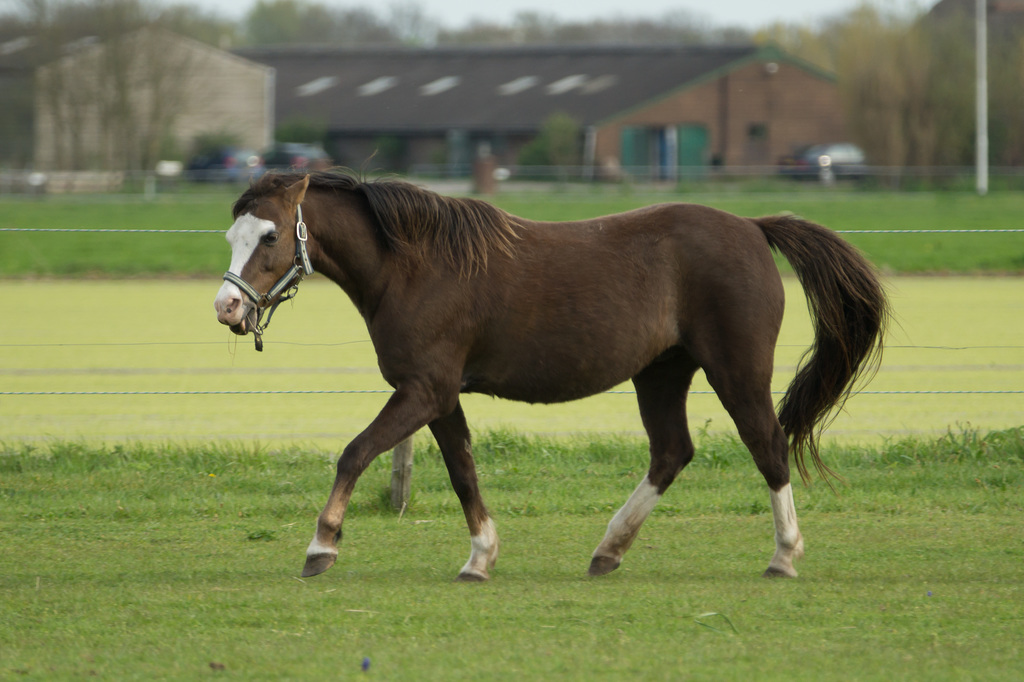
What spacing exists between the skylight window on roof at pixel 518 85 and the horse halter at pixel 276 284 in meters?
45.8

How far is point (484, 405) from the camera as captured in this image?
391 inches

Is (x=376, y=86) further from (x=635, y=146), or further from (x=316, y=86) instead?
(x=635, y=146)

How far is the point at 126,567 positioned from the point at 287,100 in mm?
48860

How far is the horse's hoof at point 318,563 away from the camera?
14.4 feet

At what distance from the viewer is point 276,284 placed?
4.39 m

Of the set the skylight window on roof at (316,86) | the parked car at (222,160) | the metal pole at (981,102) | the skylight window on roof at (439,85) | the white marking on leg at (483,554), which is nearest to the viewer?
the white marking on leg at (483,554)

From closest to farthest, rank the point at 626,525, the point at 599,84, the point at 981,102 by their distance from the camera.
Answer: the point at 626,525 → the point at 981,102 → the point at 599,84

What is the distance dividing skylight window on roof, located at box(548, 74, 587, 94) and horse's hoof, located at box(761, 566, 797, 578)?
1776 inches

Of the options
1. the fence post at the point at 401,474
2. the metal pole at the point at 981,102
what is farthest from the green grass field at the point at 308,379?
the metal pole at the point at 981,102

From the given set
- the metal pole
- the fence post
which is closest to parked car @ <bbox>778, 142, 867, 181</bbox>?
the metal pole

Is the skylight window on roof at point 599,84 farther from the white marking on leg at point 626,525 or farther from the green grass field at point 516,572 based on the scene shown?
the white marking on leg at point 626,525

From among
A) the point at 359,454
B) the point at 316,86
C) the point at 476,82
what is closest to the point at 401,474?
the point at 359,454

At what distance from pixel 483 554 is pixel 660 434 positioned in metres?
0.96

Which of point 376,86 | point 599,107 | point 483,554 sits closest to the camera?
point 483,554
